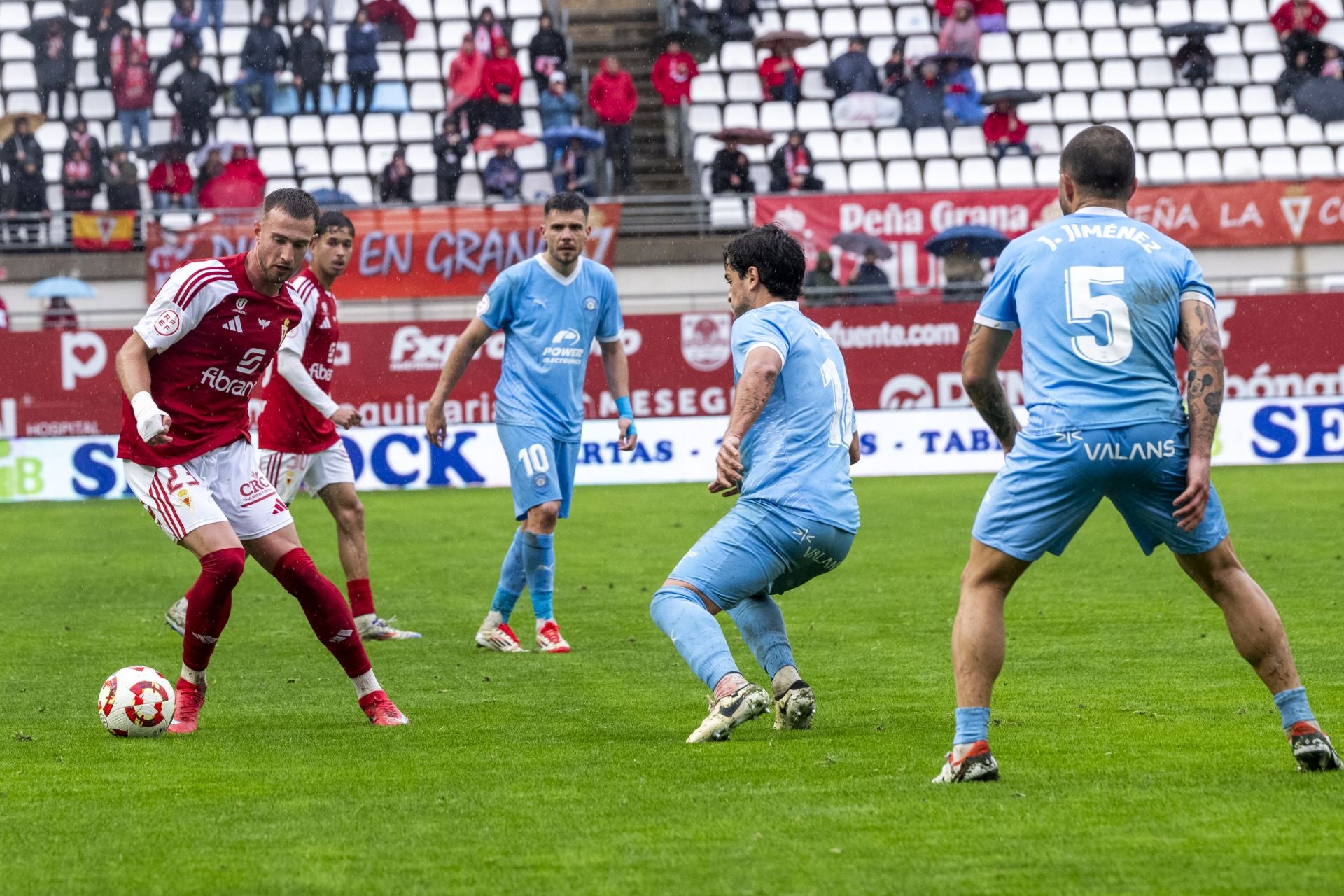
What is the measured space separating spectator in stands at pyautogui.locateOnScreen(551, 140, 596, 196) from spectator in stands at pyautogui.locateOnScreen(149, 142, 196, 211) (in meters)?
5.10

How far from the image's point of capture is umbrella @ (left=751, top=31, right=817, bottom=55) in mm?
28297

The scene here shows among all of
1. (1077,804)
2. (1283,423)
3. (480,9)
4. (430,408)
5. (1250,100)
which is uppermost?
(480,9)

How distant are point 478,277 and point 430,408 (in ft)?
47.4

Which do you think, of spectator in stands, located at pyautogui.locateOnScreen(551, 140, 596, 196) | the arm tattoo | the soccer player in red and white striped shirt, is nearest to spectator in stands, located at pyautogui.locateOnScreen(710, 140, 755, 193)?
spectator in stands, located at pyautogui.locateOnScreen(551, 140, 596, 196)

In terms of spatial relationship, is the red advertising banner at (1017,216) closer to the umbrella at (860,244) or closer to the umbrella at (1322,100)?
the umbrella at (860,244)

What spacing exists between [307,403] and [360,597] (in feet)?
3.67

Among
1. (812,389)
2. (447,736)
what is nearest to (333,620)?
(447,736)

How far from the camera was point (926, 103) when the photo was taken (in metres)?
27.9

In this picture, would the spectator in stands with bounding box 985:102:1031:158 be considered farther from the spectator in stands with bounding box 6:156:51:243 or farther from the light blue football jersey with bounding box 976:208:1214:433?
the light blue football jersey with bounding box 976:208:1214:433

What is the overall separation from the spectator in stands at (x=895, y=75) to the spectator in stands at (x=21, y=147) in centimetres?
1301

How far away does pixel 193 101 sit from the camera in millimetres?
25984

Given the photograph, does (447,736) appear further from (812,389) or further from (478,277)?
(478,277)

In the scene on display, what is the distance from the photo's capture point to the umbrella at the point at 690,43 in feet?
93.6

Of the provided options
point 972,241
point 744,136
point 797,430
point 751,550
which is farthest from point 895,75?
point 751,550
